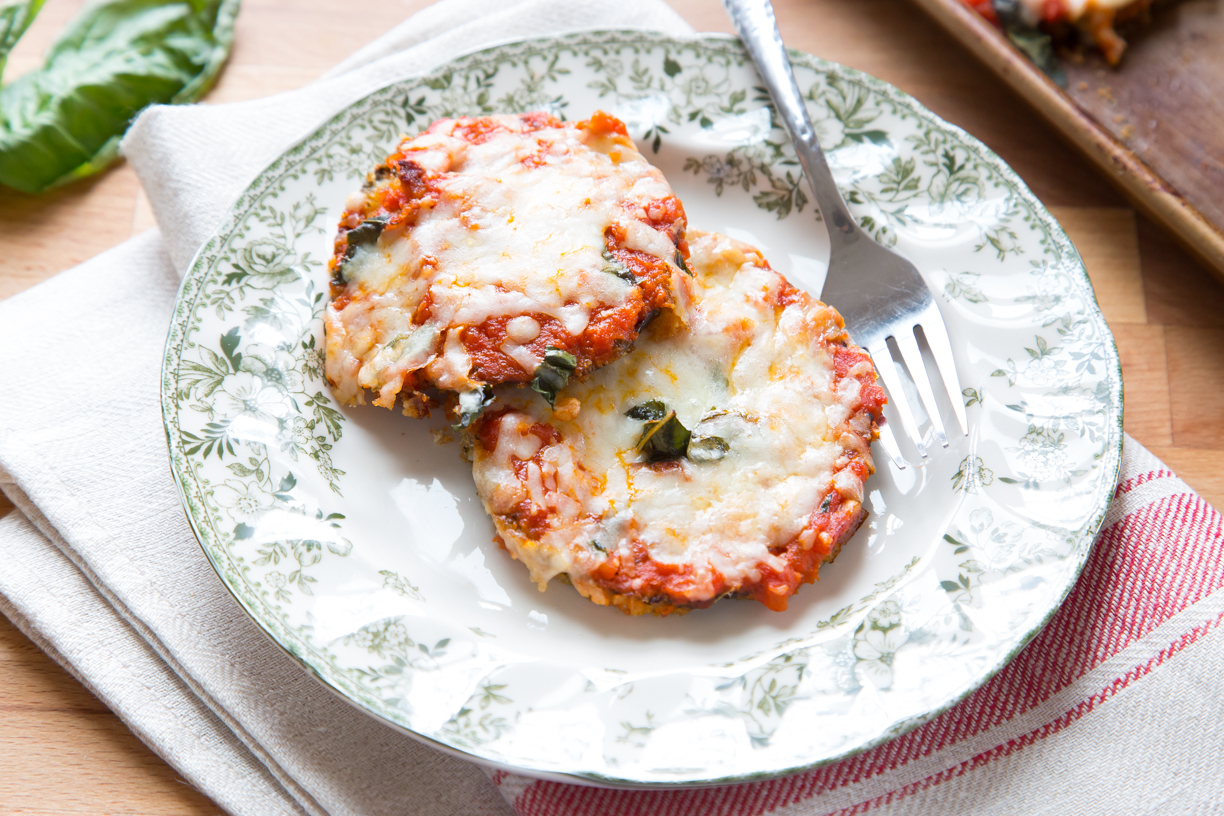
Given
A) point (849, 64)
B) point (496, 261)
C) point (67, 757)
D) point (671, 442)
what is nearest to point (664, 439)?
point (671, 442)

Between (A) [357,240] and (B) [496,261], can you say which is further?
(A) [357,240]

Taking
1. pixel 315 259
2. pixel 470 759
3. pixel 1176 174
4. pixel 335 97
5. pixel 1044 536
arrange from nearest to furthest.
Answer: pixel 470 759
pixel 1044 536
pixel 315 259
pixel 335 97
pixel 1176 174

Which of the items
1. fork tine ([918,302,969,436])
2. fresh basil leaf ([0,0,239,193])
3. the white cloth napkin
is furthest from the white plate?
fresh basil leaf ([0,0,239,193])

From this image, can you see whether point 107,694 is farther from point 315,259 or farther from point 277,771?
point 315,259

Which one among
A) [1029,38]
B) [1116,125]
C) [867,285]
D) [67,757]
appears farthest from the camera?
[1029,38]

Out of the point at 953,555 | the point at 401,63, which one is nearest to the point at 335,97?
the point at 401,63

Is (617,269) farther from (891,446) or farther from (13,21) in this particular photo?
(13,21)
